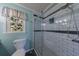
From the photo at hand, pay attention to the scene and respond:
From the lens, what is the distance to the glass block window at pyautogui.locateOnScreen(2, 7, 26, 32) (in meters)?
1.33

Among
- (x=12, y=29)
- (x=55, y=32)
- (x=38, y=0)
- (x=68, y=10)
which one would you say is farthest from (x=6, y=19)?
(x=68, y=10)

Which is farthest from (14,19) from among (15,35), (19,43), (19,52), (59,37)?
(59,37)

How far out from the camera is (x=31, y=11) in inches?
54.4

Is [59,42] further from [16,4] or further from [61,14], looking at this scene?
[16,4]

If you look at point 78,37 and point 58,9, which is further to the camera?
point 58,9

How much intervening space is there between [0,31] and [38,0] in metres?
0.61

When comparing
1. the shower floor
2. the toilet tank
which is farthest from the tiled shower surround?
the toilet tank

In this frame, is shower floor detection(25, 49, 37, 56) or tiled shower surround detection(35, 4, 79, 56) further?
shower floor detection(25, 49, 37, 56)

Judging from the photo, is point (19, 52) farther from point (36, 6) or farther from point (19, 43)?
point (36, 6)

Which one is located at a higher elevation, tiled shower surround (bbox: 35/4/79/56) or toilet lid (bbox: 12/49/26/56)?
tiled shower surround (bbox: 35/4/79/56)

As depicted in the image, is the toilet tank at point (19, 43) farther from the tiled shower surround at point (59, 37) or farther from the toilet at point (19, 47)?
the tiled shower surround at point (59, 37)

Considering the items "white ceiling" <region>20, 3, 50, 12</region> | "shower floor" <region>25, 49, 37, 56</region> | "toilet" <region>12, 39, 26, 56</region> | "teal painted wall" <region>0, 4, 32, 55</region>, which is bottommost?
"shower floor" <region>25, 49, 37, 56</region>

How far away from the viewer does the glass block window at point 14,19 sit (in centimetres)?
133

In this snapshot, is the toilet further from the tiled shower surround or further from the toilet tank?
the tiled shower surround
